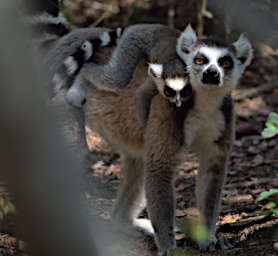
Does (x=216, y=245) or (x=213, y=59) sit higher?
(x=213, y=59)

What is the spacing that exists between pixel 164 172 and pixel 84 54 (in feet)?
5.08

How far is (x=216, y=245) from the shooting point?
14.1 feet

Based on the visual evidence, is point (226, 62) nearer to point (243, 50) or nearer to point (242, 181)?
point (243, 50)

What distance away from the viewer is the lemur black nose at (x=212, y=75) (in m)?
3.99

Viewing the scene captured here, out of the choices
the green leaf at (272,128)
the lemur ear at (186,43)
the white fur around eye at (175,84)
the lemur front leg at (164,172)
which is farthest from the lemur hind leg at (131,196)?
the green leaf at (272,128)

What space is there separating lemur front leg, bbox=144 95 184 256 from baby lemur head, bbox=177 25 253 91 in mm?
419

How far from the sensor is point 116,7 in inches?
419

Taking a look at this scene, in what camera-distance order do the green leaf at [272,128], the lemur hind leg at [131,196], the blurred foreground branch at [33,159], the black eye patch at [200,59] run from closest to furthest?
the blurred foreground branch at [33,159]
the green leaf at [272,128]
the black eye patch at [200,59]
the lemur hind leg at [131,196]

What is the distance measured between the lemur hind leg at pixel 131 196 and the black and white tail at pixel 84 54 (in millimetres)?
1214

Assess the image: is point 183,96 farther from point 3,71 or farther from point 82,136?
point 3,71

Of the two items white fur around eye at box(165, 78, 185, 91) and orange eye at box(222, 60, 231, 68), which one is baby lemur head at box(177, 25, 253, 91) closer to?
orange eye at box(222, 60, 231, 68)

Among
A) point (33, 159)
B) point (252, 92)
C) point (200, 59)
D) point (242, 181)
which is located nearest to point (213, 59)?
point (200, 59)

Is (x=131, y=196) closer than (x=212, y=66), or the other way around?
Answer: (x=212, y=66)

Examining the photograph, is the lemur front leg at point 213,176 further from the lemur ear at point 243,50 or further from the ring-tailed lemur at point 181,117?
the lemur ear at point 243,50
